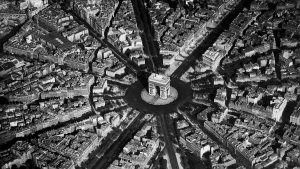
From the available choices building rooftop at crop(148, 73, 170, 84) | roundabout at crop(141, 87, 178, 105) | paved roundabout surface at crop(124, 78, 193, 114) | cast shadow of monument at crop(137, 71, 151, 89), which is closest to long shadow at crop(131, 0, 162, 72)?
cast shadow of monument at crop(137, 71, 151, 89)

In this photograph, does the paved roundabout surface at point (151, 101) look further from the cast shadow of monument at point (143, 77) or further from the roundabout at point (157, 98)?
the cast shadow of monument at point (143, 77)

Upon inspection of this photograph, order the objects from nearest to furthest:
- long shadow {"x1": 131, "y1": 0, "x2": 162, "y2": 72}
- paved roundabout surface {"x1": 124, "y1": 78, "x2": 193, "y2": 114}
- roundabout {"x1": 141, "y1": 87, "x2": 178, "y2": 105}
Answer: paved roundabout surface {"x1": 124, "y1": 78, "x2": 193, "y2": 114}
roundabout {"x1": 141, "y1": 87, "x2": 178, "y2": 105}
long shadow {"x1": 131, "y1": 0, "x2": 162, "y2": 72}

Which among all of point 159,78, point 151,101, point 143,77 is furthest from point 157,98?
point 143,77

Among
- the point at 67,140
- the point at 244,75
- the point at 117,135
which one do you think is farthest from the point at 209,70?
the point at 67,140

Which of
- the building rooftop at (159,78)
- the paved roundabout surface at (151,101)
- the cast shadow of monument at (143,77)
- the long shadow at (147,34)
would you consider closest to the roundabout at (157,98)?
the paved roundabout surface at (151,101)

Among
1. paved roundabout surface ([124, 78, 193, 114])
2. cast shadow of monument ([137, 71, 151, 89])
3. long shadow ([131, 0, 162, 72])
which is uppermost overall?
long shadow ([131, 0, 162, 72])

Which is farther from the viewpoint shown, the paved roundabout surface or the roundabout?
the roundabout

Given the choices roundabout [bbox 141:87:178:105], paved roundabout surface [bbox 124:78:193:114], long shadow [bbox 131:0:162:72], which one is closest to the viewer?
paved roundabout surface [bbox 124:78:193:114]

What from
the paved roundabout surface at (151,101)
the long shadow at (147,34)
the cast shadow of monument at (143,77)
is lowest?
Answer: the paved roundabout surface at (151,101)

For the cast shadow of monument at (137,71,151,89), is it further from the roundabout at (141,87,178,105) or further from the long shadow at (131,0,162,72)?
the roundabout at (141,87,178,105)
